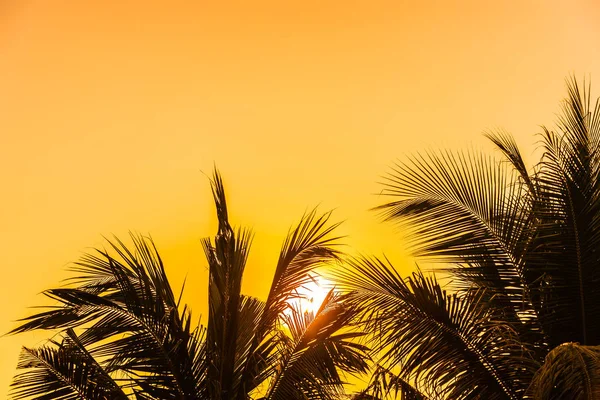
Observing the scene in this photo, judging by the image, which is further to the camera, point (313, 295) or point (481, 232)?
point (313, 295)

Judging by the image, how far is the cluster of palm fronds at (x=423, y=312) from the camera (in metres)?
4.27

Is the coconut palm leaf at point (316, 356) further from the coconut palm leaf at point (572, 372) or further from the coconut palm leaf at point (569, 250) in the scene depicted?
the coconut palm leaf at point (572, 372)

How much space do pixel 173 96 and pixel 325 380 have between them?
3896mm

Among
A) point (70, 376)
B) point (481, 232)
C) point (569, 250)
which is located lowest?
point (70, 376)

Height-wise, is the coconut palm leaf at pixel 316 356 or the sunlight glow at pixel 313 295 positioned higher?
the sunlight glow at pixel 313 295

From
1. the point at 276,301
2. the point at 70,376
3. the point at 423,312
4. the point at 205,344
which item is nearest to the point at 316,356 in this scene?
the point at 276,301

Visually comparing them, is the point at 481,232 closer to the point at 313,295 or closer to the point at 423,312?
the point at 423,312

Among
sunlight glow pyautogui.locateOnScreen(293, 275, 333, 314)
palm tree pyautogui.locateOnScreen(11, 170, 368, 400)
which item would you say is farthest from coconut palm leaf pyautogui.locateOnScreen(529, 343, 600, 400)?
sunlight glow pyautogui.locateOnScreen(293, 275, 333, 314)

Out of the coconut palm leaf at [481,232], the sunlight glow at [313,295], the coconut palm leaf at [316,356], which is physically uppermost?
the coconut palm leaf at [481,232]

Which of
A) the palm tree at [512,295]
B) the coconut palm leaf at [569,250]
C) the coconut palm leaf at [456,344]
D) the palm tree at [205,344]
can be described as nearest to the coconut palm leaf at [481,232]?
the palm tree at [512,295]

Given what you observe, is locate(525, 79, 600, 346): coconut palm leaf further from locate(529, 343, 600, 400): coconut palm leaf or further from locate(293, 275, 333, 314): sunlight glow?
locate(293, 275, 333, 314): sunlight glow

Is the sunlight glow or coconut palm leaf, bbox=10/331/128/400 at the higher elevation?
the sunlight glow

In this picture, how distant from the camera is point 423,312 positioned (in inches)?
170

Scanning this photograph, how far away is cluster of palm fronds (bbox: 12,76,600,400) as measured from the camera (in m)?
4.27
